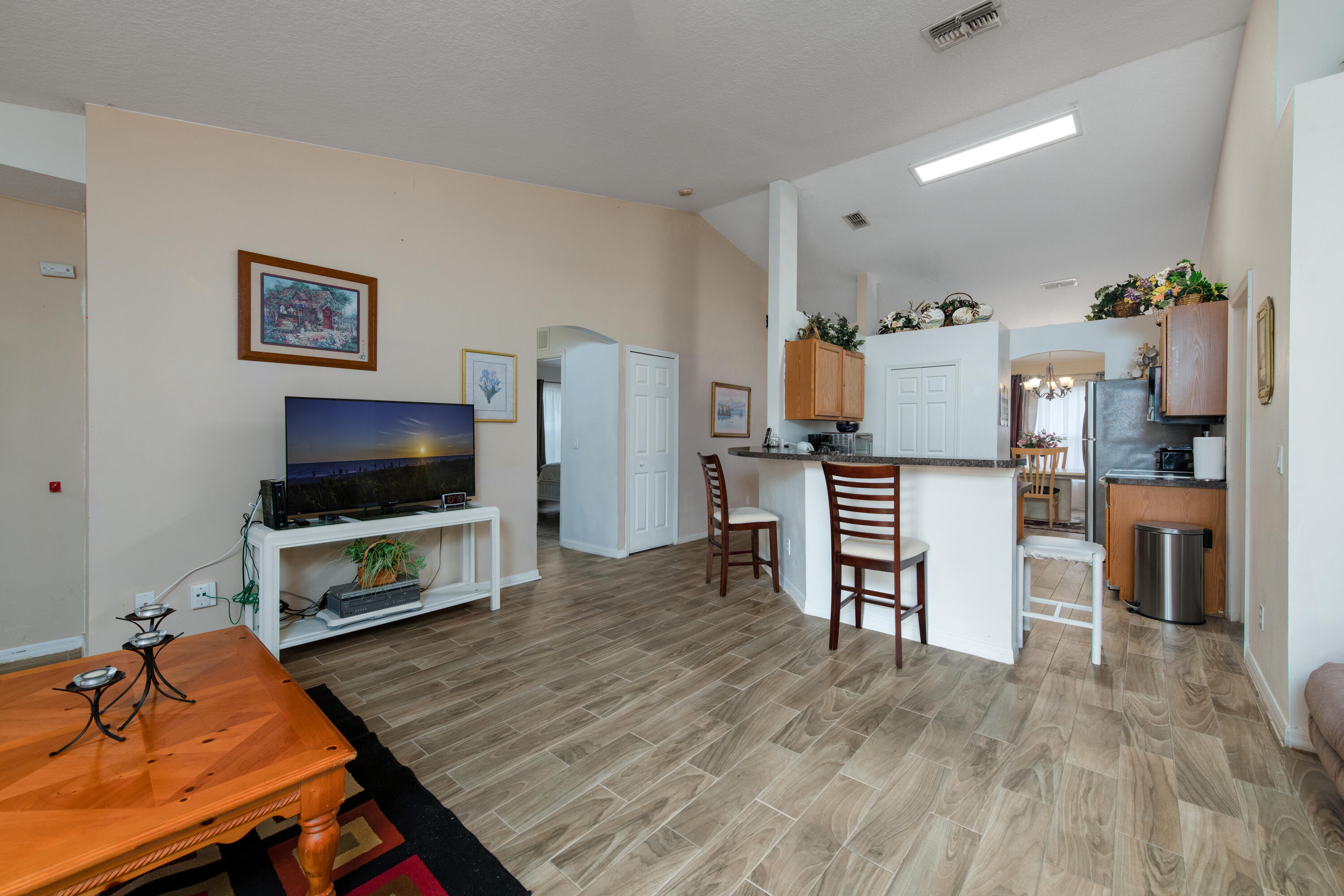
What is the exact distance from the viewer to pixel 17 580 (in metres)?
2.96

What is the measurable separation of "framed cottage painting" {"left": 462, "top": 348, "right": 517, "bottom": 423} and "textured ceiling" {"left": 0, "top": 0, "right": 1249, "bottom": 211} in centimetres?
134

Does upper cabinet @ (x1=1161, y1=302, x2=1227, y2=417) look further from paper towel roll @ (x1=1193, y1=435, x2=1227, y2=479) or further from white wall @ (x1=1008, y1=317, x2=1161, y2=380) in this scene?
white wall @ (x1=1008, y1=317, x2=1161, y2=380)

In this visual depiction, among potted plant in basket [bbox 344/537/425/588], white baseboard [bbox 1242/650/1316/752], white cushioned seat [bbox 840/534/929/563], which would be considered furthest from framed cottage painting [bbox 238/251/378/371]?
white baseboard [bbox 1242/650/1316/752]

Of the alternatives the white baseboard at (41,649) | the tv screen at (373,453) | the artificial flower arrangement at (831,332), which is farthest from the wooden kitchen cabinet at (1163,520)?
the white baseboard at (41,649)

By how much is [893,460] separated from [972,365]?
6.97ft

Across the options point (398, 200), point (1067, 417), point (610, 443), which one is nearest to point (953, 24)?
point (398, 200)

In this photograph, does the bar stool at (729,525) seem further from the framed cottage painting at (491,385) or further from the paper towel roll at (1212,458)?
the paper towel roll at (1212,458)

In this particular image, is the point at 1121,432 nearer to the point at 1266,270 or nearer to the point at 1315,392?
the point at 1266,270

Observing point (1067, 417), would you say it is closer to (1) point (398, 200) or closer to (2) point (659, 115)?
(2) point (659, 115)

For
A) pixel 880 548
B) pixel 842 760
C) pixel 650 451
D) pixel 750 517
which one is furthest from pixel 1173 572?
pixel 650 451

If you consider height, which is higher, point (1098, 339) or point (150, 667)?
point (1098, 339)

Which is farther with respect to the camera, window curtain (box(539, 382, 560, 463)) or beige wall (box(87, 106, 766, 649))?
window curtain (box(539, 382, 560, 463))

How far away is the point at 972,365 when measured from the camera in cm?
470

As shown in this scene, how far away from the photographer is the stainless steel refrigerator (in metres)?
4.19
